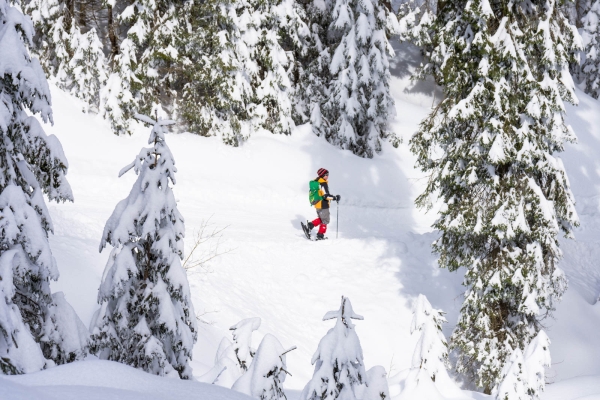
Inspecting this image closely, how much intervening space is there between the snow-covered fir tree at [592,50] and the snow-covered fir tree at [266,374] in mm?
28367

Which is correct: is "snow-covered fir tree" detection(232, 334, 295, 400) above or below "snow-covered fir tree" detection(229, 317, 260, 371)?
above

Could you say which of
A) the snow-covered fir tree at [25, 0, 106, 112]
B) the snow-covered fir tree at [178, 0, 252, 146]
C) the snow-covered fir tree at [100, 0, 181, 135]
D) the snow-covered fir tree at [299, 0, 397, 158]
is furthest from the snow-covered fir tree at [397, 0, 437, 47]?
the snow-covered fir tree at [25, 0, 106, 112]

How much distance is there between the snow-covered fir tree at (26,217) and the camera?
5.09 metres

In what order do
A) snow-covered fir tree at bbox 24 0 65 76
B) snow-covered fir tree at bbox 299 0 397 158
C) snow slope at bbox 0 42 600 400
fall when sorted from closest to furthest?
snow slope at bbox 0 42 600 400
snow-covered fir tree at bbox 24 0 65 76
snow-covered fir tree at bbox 299 0 397 158

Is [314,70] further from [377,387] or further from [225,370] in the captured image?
[377,387]

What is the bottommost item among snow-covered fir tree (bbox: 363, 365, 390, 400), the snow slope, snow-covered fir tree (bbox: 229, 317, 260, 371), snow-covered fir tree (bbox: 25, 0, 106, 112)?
the snow slope

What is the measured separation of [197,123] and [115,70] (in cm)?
365

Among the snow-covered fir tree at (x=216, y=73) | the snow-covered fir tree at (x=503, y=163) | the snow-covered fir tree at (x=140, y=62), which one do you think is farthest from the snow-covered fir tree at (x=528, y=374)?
the snow-covered fir tree at (x=140, y=62)

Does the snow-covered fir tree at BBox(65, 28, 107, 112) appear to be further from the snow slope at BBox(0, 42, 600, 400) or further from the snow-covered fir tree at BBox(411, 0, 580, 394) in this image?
the snow-covered fir tree at BBox(411, 0, 580, 394)

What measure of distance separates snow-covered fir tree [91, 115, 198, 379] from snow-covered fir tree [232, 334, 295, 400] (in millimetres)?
1374

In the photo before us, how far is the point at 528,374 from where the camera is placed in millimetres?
8969

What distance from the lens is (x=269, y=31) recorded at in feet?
70.3

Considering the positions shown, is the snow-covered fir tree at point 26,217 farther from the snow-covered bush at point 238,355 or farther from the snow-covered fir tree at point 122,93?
the snow-covered fir tree at point 122,93

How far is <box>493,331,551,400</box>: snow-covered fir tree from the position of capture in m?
8.91
